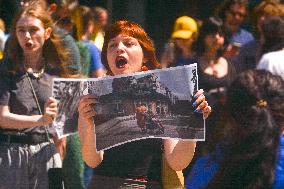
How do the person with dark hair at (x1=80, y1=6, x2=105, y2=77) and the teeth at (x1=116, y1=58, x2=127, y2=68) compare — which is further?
the person with dark hair at (x1=80, y1=6, x2=105, y2=77)

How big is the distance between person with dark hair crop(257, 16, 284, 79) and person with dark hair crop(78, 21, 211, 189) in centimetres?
211

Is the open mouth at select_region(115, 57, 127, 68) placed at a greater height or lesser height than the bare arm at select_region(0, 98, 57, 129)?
greater

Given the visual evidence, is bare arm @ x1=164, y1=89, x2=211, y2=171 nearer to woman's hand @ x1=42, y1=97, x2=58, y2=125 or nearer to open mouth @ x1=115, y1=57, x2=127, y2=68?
open mouth @ x1=115, y1=57, x2=127, y2=68

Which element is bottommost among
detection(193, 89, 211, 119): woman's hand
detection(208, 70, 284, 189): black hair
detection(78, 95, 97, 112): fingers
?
detection(208, 70, 284, 189): black hair

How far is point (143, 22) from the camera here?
8969 millimetres

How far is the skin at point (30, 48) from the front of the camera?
15.2 feet

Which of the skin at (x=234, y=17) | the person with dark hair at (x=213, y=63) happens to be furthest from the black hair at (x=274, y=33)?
the skin at (x=234, y=17)

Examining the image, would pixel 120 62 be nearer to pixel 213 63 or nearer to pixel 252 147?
pixel 252 147

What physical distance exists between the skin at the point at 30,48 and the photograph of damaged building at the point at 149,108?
1.19 metres

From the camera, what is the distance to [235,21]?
297 inches

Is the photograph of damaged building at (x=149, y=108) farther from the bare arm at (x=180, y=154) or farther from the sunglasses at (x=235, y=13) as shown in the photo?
the sunglasses at (x=235, y=13)

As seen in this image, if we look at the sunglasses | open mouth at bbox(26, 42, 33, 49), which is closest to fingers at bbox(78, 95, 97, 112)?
open mouth at bbox(26, 42, 33, 49)

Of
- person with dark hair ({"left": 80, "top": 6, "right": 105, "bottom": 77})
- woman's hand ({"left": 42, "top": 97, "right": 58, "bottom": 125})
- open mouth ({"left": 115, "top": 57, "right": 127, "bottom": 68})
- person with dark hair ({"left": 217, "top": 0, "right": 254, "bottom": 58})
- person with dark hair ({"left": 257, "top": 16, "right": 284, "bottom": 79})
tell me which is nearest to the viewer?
open mouth ({"left": 115, "top": 57, "right": 127, "bottom": 68})

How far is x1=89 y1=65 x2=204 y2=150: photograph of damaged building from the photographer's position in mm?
3367
